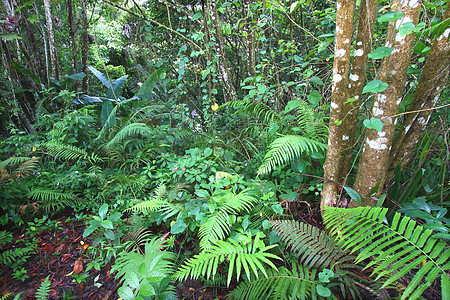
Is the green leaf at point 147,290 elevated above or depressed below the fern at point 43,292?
above

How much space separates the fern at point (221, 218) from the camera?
1.45 meters

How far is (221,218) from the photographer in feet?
5.07

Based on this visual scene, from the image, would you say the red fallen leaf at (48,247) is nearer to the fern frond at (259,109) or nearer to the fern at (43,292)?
the fern at (43,292)

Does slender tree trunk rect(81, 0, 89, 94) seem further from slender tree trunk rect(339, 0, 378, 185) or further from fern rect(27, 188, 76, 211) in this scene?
slender tree trunk rect(339, 0, 378, 185)

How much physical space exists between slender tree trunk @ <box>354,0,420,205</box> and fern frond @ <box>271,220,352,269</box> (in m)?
0.41

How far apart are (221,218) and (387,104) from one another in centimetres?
126

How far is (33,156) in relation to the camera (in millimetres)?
2836

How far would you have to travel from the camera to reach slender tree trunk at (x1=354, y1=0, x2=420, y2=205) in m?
1.22

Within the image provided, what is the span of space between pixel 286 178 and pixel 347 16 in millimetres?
1227

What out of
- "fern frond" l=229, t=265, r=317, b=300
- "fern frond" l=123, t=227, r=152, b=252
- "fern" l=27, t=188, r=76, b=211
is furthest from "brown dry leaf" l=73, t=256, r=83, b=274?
"fern frond" l=229, t=265, r=317, b=300

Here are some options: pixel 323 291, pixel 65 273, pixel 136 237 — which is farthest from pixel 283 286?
pixel 65 273

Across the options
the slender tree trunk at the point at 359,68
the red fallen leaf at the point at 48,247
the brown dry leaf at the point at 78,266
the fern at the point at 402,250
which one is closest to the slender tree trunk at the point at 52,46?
the red fallen leaf at the point at 48,247

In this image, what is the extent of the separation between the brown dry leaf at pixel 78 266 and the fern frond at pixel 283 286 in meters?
1.31

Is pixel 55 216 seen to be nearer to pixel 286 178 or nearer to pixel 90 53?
pixel 286 178
